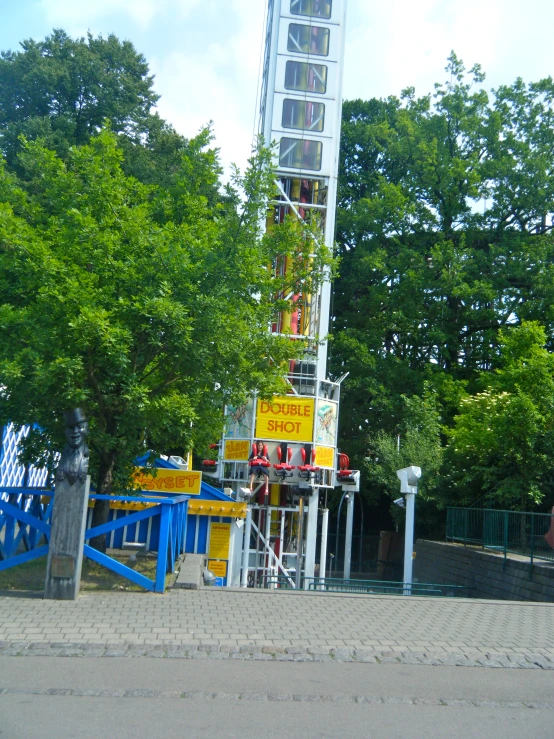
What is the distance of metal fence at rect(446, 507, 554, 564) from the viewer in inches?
610

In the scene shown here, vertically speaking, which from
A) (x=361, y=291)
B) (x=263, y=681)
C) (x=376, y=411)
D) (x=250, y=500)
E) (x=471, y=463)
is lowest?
(x=263, y=681)

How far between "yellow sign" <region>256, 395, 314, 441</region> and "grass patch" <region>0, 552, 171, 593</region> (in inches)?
314

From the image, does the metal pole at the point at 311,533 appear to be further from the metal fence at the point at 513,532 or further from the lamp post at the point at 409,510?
the metal fence at the point at 513,532

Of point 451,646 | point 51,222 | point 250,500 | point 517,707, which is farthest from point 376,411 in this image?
point 517,707

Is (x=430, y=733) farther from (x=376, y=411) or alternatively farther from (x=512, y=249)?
(x=512, y=249)

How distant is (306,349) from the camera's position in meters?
21.2

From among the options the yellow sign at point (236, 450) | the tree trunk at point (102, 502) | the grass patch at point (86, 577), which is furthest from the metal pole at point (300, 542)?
the tree trunk at point (102, 502)

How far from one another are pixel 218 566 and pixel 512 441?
A: 8095 mm

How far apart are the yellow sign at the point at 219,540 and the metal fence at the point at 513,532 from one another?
5.81 metres

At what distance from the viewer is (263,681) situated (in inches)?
267

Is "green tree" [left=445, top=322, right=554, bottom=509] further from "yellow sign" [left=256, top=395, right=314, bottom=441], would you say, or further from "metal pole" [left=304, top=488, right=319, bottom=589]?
"yellow sign" [left=256, top=395, right=314, bottom=441]

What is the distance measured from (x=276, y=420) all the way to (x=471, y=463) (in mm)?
5970

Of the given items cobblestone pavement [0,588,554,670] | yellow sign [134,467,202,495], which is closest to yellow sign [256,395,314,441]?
yellow sign [134,467,202,495]

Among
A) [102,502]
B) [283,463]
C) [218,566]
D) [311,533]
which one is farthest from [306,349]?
[102,502]
